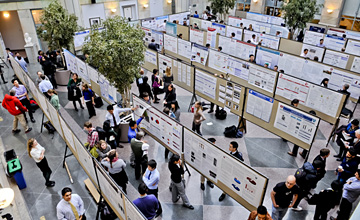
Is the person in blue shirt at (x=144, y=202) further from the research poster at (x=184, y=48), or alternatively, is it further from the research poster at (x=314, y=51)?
the research poster at (x=314, y=51)

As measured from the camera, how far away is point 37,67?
1487cm

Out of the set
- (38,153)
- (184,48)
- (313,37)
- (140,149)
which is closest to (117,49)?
(140,149)

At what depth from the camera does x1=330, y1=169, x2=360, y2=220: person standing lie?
519 centimetres

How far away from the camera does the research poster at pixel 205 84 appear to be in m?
8.83

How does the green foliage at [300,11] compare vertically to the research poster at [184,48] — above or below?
above

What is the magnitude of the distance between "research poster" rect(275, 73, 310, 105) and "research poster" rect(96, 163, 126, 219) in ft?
22.0

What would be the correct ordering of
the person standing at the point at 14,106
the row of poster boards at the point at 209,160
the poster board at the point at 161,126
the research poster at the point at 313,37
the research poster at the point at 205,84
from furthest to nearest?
the research poster at the point at 313,37 < the research poster at the point at 205,84 < the person standing at the point at 14,106 < the poster board at the point at 161,126 < the row of poster boards at the point at 209,160

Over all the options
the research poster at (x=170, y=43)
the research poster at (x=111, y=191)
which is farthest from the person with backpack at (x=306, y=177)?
the research poster at (x=170, y=43)

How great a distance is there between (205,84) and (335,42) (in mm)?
8491

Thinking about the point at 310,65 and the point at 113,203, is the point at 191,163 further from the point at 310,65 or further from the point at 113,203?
the point at 310,65

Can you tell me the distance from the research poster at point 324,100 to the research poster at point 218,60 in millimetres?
3735

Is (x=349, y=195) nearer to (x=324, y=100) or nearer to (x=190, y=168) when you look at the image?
(x=324, y=100)

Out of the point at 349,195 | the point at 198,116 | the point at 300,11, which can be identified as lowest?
the point at 349,195

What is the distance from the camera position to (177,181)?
222 inches
